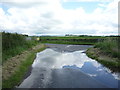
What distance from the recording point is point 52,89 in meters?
6.63

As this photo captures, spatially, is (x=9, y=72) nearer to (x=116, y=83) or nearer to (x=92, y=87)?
(x=92, y=87)

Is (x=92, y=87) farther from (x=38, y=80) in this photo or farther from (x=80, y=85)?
(x=38, y=80)

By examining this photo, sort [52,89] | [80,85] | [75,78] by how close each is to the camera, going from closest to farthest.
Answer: [52,89], [80,85], [75,78]

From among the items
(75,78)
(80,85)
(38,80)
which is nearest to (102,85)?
(80,85)

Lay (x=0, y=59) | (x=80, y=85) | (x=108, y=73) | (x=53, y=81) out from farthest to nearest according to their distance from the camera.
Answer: (x=0, y=59)
(x=108, y=73)
(x=53, y=81)
(x=80, y=85)

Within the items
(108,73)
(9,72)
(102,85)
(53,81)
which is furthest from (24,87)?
(108,73)

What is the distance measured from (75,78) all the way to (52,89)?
2128 millimetres

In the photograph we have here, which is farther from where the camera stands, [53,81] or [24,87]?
[53,81]

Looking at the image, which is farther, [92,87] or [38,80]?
[38,80]

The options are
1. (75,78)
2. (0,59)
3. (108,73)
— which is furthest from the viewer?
(0,59)

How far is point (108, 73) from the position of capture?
30.9 ft

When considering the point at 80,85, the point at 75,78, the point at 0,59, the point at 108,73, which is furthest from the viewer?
the point at 0,59

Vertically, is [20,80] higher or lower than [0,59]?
lower

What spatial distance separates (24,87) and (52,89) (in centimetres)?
140
